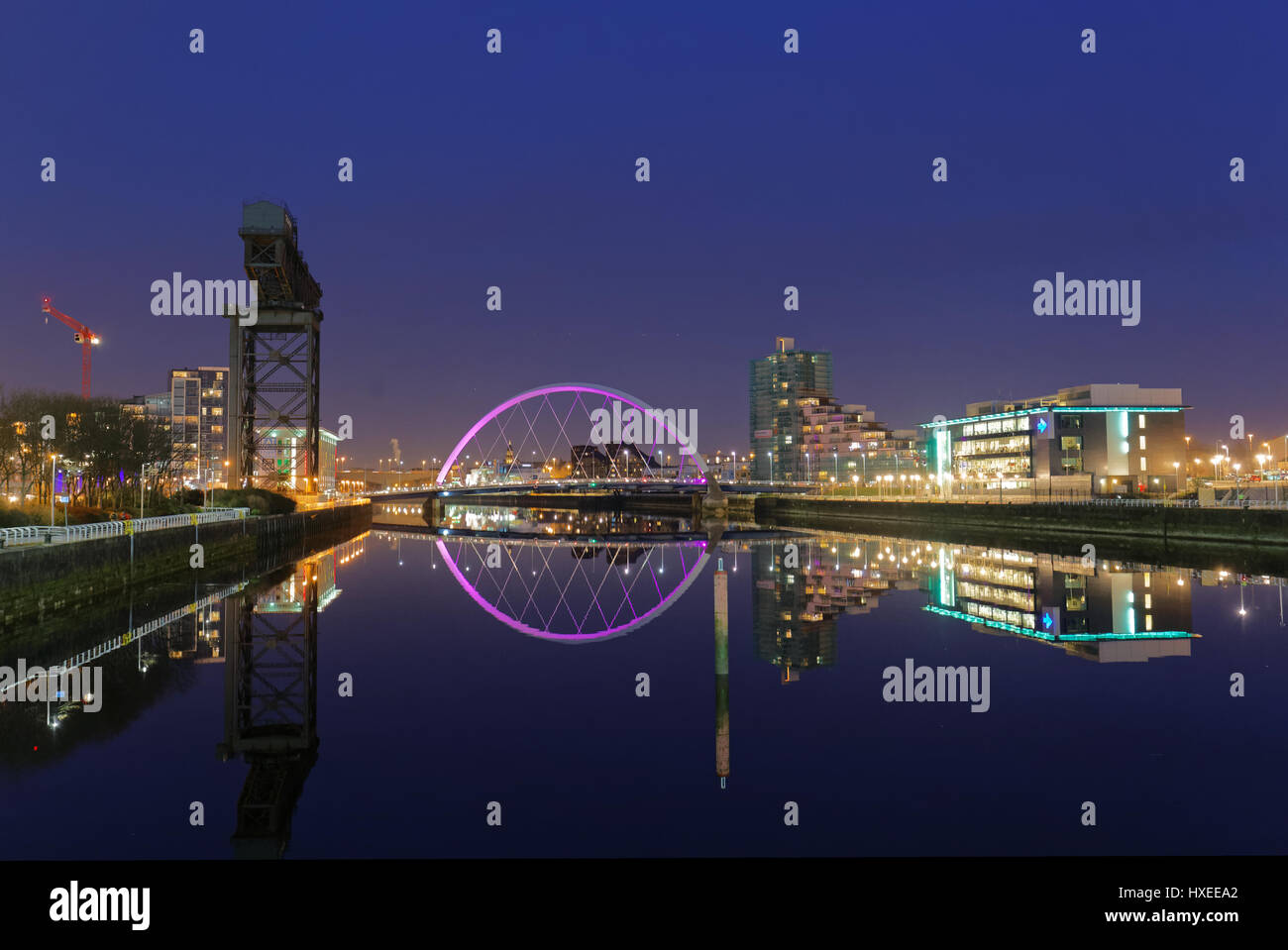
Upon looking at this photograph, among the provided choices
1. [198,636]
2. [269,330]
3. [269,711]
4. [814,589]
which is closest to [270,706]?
[269,711]

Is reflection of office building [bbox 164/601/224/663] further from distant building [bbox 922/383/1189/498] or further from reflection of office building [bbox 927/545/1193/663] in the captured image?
distant building [bbox 922/383/1189/498]

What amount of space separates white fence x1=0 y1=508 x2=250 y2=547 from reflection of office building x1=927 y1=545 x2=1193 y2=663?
28.4m

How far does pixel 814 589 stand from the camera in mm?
32688

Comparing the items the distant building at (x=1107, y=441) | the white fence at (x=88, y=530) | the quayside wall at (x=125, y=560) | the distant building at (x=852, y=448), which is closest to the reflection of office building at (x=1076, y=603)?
the quayside wall at (x=125, y=560)

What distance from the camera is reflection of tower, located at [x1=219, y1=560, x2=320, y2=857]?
1051cm

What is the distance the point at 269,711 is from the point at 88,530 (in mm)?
20022

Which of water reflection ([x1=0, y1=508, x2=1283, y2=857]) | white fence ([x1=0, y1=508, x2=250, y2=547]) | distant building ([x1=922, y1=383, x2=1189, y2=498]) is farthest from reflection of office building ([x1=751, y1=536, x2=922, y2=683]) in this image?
distant building ([x1=922, y1=383, x2=1189, y2=498])

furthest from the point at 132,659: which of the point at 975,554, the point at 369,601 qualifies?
the point at 975,554

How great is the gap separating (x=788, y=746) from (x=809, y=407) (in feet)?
626

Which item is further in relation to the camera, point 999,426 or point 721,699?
point 999,426

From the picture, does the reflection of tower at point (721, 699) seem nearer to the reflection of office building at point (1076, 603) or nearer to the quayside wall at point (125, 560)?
the reflection of office building at point (1076, 603)

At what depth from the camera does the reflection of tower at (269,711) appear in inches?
414

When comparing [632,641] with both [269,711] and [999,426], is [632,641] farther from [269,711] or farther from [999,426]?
[999,426]
